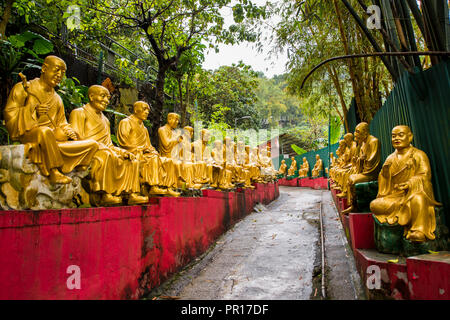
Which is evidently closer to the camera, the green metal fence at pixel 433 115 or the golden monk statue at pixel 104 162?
the green metal fence at pixel 433 115

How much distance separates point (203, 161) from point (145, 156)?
2.73 m

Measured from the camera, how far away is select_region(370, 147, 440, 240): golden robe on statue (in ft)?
10.5

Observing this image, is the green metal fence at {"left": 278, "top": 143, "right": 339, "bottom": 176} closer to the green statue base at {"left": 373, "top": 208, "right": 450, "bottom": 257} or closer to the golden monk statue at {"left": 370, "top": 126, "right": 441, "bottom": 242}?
the golden monk statue at {"left": 370, "top": 126, "right": 441, "bottom": 242}

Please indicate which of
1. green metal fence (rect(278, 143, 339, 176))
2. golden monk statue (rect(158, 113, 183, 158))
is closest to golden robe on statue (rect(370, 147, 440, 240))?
golden monk statue (rect(158, 113, 183, 158))

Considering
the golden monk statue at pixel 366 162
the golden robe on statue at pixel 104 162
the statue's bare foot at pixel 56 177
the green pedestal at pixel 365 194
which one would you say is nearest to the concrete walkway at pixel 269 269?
the green pedestal at pixel 365 194

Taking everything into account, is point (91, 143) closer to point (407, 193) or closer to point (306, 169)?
point (407, 193)

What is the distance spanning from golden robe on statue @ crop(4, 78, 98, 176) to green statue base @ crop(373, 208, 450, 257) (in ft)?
11.0

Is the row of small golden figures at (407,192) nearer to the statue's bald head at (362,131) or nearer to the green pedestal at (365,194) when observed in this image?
the green pedestal at (365,194)

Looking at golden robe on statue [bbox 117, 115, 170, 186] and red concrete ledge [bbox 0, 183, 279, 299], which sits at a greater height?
golden robe on statue [bbox 117, 115, 170, 186]

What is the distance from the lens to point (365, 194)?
4879 mm

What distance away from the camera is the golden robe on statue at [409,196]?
3201 mm

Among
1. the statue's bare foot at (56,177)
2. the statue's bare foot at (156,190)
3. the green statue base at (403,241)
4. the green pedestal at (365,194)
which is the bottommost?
the green statue base at (403,241)

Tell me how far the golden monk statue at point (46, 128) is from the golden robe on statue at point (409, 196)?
3.31m

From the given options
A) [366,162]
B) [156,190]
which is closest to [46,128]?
[156,190]
